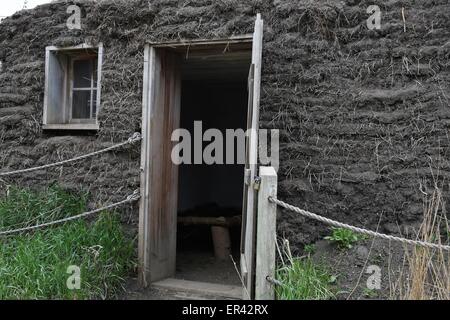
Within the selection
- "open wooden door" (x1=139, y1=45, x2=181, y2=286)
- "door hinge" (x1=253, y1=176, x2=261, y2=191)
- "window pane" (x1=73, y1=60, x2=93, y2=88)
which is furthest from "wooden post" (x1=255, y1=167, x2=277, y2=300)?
"window pane" (x1=73, y1=60, x2=93, y2=88)

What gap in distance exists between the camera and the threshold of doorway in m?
5.37

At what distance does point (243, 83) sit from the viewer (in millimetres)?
9578

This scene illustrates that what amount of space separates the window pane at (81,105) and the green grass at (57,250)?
95 cm

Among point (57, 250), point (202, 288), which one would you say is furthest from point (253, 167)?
point (57, 250)

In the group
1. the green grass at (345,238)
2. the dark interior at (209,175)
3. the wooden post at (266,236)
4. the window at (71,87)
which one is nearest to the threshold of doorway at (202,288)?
the dark interior at (209,175)

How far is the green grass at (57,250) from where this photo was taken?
462 centimetres

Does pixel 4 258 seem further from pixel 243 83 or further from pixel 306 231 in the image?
pixel 243 83

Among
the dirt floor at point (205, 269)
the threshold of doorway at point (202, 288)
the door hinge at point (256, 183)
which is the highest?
the door hinge at point (256, 183)

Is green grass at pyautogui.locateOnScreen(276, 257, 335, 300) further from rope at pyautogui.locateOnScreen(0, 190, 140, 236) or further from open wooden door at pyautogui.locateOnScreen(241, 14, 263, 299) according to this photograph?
rope at pyautogui.locateOnScreen(0, 190, 140, 236)

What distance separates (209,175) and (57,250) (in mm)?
6128

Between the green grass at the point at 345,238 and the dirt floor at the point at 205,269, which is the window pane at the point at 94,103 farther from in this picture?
the green grass at the point at 345,238

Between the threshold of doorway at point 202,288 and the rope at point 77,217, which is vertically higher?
the rope at point 77,217

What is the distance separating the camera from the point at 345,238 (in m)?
4.63

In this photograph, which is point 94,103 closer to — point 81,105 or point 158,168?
point 81,105
